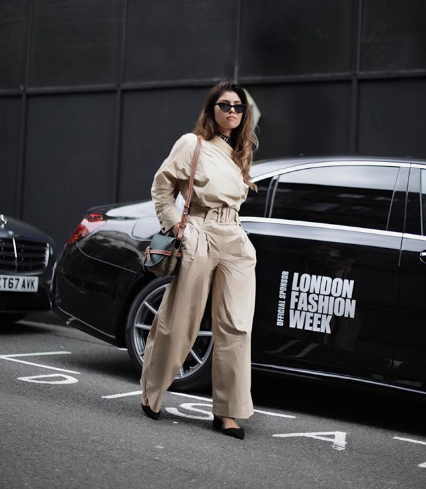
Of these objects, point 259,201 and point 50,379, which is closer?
point 259,201

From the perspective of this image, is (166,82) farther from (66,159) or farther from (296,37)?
(66,159)

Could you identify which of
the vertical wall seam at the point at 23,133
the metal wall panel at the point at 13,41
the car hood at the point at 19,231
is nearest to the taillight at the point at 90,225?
the car hood at the point at 19,231

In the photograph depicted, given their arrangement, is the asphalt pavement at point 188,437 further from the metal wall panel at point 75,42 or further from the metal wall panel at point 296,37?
the metal wall panel at point 75,42

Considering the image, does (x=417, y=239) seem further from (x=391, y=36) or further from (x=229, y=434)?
(x=391, y=36)

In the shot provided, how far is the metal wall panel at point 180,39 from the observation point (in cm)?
1144

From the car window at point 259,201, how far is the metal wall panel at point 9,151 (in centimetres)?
816

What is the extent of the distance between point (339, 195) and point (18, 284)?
347cm

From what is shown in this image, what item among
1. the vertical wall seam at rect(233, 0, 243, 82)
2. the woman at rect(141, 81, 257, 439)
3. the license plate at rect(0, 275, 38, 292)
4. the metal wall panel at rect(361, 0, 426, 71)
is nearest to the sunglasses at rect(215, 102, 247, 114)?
the woman at rect(141, 81, 257, 439)

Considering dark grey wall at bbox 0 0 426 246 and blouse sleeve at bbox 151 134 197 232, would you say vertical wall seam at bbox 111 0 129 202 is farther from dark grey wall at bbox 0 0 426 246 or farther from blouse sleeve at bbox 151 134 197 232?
blouse sleeve at bbox 151 134 197 232

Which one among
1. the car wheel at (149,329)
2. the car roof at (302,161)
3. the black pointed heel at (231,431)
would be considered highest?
the car roof at (302,161)

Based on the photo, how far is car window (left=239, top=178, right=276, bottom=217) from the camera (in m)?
5.90

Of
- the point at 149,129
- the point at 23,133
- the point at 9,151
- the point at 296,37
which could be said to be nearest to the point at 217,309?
the point at 296,37

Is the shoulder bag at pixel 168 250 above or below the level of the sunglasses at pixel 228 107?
below

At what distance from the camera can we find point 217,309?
5121mm
